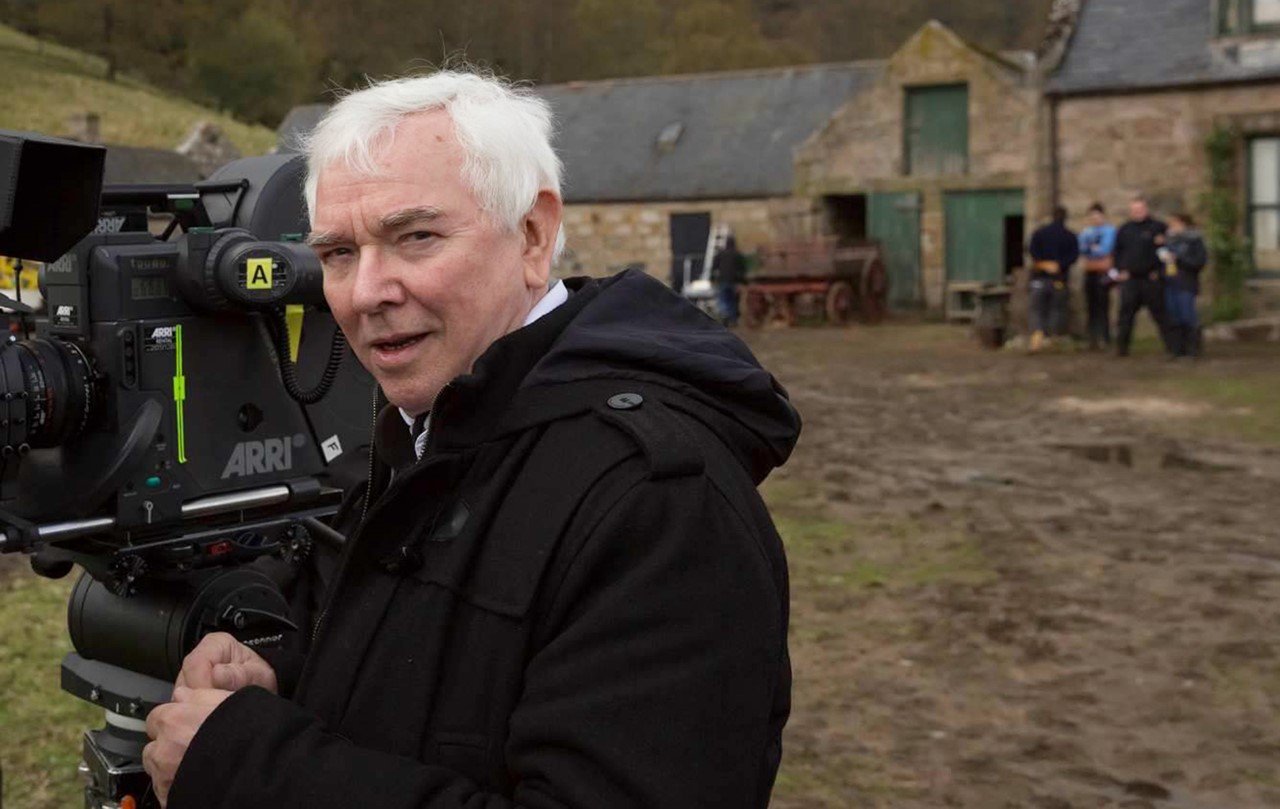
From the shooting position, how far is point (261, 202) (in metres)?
3.41

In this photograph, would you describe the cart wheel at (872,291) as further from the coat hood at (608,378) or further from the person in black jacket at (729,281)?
the coat hood at (608,378)

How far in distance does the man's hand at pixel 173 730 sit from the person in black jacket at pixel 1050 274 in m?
15.9

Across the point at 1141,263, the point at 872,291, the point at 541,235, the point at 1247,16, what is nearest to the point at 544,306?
the point at 541,235

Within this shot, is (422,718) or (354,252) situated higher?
(354,252)

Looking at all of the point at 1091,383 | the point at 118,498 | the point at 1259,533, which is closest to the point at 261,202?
the point at 118,498

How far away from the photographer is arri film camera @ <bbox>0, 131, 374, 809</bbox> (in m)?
2.96

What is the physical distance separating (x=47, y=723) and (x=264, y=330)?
242cm

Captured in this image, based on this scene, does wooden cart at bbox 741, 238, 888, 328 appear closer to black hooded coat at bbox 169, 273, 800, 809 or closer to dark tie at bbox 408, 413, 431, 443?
dark tie at bbox 408, 413, 431, 443

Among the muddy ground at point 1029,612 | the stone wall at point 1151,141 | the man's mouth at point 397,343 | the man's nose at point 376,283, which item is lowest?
the muddy ground at point 1029,612

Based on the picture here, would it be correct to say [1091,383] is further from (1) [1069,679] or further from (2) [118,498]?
(2) [118,498]

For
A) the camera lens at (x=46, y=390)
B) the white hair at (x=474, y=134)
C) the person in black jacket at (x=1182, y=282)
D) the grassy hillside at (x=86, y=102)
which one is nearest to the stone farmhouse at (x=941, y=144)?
the person in black jacket at (x=1182, y=282)

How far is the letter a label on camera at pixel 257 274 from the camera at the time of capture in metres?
3.08

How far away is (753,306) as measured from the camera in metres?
23.5

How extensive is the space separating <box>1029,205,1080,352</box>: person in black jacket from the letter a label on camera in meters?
14.7
